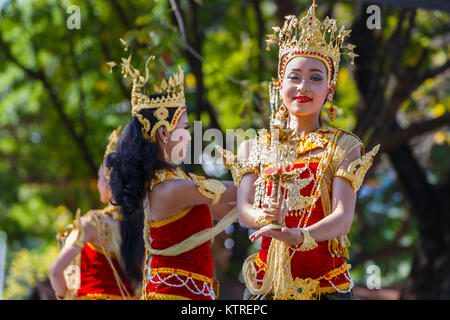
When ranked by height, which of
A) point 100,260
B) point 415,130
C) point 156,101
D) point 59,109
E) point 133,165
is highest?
point 59,109

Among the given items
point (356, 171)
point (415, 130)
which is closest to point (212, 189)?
point (356, 171)

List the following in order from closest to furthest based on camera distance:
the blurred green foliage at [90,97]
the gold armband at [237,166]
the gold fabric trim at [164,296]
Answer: the gold armband at [237,166] → the gold fabric trim at [164,296] → the blurred green foliage at [90,97]

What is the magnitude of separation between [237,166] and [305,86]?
0.52m

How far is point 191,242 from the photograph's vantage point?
4426 mm

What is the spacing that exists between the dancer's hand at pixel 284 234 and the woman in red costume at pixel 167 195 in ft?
3.93

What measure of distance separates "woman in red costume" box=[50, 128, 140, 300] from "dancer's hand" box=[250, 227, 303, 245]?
2503mm

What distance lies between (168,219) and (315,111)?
50.7 inches

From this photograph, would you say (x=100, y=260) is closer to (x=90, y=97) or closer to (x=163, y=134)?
(x=163, y=134)

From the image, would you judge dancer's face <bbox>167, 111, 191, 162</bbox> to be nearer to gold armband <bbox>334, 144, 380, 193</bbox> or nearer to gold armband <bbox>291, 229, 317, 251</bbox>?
gold armband <bbox>334, 144, 380, 193</bbox>

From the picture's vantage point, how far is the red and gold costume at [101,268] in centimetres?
558

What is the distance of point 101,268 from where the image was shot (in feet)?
18.5

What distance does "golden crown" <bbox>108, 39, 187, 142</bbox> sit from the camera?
4.56 meters

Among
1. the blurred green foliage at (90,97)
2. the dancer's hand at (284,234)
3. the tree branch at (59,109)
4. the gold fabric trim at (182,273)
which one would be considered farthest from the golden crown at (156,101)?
the tree branch at (59,109)

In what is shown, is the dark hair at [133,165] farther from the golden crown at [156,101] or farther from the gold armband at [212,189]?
the gold armband at [212,189]
